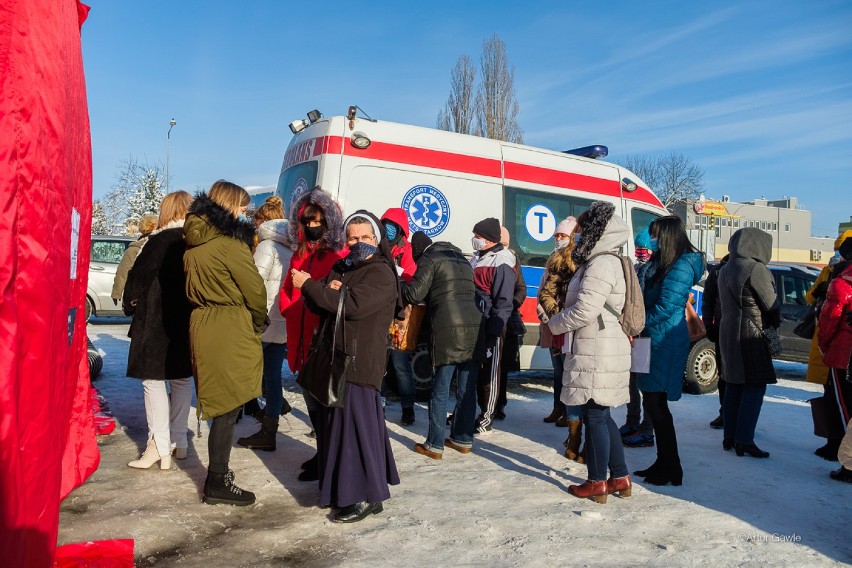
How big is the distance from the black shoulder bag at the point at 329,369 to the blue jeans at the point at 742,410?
3432 millimetres

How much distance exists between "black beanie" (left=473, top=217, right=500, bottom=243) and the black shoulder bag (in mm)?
2373

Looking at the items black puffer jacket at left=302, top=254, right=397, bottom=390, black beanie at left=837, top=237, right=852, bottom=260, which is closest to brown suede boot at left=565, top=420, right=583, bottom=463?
black puffer jacket at left=302, top=254, right=397, bottom=390

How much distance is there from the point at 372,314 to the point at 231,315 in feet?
2.79

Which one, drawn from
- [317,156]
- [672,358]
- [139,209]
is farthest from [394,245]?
[139,209]

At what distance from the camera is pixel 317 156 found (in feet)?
23.5

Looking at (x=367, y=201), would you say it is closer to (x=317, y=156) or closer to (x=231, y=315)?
(x=317, y=156)

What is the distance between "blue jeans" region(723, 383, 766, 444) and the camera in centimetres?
555

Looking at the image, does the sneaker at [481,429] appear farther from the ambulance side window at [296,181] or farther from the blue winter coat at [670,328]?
the ambulance side window at [296,181]

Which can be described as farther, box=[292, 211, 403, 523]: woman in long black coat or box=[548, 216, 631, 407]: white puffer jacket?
box=[548, 216, 631, 407]: white puffer jacket

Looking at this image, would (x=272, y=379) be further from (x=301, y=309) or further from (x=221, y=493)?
(x=221, y=493)

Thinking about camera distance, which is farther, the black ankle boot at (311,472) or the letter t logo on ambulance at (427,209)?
the letter t logo on ambulance at (427,209)

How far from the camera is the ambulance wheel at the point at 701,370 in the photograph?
845 centimetres

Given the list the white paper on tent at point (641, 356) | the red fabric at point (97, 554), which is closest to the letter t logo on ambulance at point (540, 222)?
the white paper on tent at point (641, 356)

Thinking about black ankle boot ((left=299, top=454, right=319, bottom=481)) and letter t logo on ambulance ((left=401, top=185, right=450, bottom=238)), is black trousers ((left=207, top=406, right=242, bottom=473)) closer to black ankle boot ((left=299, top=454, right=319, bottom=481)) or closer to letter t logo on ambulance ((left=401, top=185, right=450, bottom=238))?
black ankle boot ((left=299, top=454, right=319, bottom=481))
